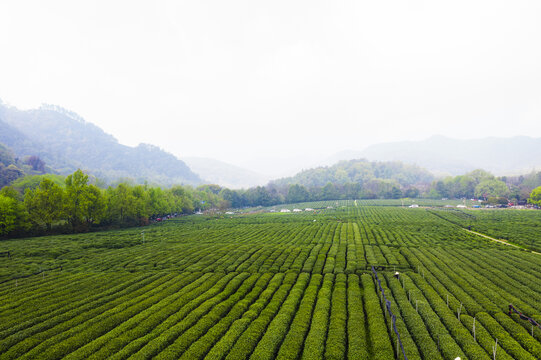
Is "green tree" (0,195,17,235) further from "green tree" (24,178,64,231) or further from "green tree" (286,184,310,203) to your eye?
"green tree" (286,184,310,203)

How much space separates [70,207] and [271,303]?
63629mm

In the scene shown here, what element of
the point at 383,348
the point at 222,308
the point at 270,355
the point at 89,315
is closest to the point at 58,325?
the point at 89,315

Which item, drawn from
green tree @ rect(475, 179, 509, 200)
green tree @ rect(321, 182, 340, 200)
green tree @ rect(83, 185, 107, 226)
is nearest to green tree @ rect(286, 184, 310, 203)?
green tree @ rect(321, 182, 340, 200)

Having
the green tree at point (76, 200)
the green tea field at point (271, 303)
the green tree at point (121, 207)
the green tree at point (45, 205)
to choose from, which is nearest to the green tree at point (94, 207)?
the green tree at point (76, 200)

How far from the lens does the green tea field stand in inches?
623

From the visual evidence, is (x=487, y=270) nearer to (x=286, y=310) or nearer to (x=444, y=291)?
(x=444, y=291)

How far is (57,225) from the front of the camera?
212 feet

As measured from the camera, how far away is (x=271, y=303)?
864 inches

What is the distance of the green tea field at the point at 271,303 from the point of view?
51.9ft

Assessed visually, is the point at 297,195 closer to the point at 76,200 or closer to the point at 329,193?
the point at 329,193

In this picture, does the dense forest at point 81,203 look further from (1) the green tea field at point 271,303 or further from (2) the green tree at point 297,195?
(2) the green tree at point 297,195

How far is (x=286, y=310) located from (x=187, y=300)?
919 cm

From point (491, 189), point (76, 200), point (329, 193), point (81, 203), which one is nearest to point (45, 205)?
point (76, 200)

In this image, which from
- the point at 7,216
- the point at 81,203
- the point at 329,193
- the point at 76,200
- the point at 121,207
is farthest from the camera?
the point at 329,193
